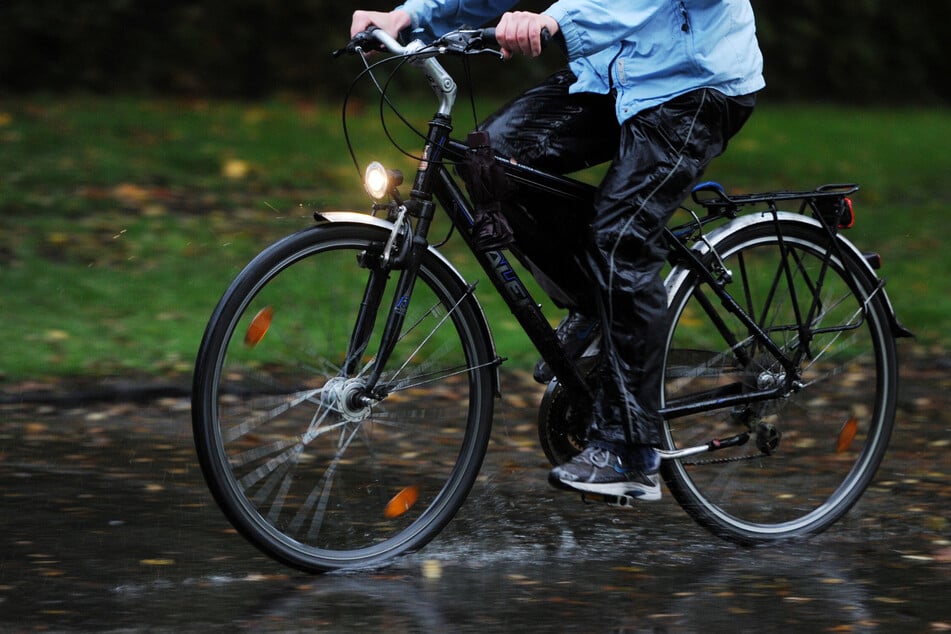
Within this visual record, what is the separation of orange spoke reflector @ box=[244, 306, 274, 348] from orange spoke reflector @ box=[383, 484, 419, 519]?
0.67 metres

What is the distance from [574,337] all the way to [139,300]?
3.78 meters

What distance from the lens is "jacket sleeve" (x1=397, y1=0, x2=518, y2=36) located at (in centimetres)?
434

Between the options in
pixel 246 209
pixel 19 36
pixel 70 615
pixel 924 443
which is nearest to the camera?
pixel 70 615

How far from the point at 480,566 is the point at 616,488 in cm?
43

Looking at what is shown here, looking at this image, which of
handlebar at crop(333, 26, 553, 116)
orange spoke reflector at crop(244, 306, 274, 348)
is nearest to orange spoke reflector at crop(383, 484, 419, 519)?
orange spoke reflector at crop(244, 306, 274, 348)

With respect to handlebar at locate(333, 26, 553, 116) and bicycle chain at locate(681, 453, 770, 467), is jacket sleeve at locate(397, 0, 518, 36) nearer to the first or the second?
handlebar at locate(333, 26, 553, 116)

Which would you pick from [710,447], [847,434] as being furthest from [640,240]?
[847,434]

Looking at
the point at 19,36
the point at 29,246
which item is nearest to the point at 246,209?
the point at 29,246

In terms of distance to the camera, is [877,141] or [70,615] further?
[877,141]

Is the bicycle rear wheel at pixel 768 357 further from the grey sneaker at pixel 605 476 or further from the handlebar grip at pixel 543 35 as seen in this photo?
the handlebar grip at pixel 543 35

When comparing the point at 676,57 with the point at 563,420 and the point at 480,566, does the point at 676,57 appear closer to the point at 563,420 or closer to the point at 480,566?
the point at 563,420

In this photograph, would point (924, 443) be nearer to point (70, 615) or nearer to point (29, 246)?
point (70, 615)

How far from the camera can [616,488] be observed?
4.29 meters

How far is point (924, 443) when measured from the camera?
232 inches
